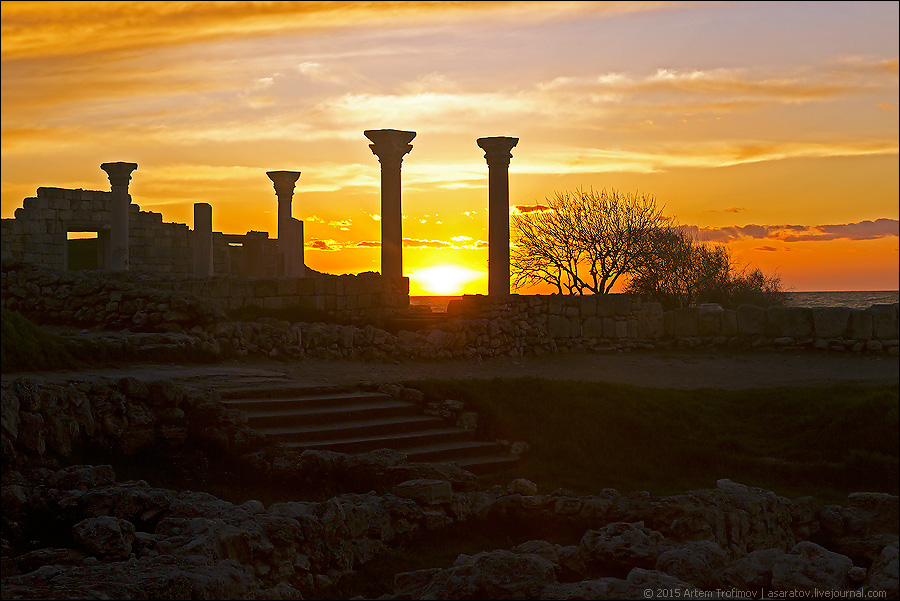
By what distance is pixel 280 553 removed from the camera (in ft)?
23.2

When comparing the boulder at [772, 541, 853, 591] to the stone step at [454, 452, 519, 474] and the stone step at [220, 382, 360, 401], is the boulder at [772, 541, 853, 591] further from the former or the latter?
the stone step at [220, 382, 360, 401]

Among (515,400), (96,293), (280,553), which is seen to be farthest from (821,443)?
(96,293)

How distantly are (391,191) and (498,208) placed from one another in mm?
2958

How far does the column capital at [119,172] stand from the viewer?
28.4 metres

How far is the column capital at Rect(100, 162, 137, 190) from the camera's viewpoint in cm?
2839

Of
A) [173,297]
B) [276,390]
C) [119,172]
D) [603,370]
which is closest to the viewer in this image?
[276,390]

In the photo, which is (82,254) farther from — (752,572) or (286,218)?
(752,572)

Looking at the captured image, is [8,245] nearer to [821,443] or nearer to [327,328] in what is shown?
[327,328]

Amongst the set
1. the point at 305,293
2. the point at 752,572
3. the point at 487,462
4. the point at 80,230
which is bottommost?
the point at 487,462

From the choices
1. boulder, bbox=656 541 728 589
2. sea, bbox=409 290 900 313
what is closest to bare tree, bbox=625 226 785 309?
sea, bbox=409 290 900 313

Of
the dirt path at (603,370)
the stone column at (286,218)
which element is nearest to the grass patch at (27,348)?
the dirt path at (603,370)

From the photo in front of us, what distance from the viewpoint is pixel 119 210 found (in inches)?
1128

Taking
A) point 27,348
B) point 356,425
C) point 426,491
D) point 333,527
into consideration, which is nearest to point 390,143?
point 27,348

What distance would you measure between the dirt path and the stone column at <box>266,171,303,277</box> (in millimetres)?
11733
